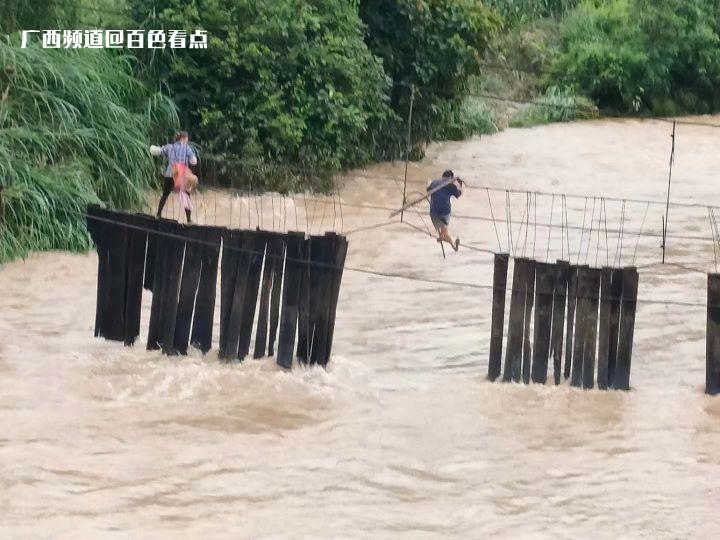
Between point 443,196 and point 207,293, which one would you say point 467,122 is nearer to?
point 443,196

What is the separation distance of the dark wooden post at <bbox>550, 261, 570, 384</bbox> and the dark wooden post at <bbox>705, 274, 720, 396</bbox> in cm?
109

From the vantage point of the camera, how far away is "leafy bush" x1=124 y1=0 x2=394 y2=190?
55.0ft

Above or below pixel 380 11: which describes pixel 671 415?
below

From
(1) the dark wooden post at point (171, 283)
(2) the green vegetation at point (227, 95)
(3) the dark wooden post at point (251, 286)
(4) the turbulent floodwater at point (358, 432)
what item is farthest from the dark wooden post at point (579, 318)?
(2) the green vegetation at point (227, 95)

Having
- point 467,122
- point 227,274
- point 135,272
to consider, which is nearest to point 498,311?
point 227,274

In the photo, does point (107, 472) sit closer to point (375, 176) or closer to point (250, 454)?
point (250, 454)

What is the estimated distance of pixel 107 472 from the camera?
7.18 metres

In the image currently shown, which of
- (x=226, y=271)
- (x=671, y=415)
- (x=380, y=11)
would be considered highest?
(x=380, y=11)

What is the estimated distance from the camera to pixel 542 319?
898cm

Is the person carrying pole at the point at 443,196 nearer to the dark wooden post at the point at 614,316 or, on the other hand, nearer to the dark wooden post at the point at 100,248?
the dark wooden post at the point at 614,316

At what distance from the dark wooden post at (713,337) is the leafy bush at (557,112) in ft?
60.6

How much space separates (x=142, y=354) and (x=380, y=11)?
11171 millimetres

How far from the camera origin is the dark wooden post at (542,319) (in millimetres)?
8898

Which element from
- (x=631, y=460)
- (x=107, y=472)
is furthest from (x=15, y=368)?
(x=631, y=460)
